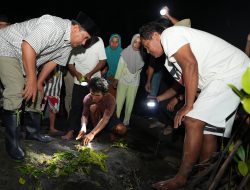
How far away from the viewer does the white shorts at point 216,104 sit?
301 cm

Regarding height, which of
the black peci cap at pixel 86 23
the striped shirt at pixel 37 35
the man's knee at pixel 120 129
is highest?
the black peci cap at pixel 86 23

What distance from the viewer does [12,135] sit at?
3.49 metres

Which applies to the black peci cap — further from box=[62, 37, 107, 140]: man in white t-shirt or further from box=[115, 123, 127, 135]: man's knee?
box=[115, 123, 127, 135]: man's knee

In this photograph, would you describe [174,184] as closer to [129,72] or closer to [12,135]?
[12,135]

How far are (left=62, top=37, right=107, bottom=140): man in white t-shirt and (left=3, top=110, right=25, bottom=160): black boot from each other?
1.91 meters

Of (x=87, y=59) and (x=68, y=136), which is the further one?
(x=87, y=59)

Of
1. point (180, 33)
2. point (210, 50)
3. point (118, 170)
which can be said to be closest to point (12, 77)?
point (118, 170)

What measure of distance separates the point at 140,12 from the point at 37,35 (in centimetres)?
1210

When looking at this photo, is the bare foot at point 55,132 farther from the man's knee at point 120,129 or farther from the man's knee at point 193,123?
the man's knee at point 193,123

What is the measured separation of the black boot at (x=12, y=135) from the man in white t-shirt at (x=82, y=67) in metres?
1.91

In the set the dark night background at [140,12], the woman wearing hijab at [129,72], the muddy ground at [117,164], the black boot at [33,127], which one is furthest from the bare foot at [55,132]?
the dark night background at [140,12]

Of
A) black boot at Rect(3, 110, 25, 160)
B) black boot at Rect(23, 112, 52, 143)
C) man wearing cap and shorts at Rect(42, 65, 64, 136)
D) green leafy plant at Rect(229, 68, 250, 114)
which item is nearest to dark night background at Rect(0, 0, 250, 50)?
man wearing cap and shorts at Rect(42, 65, 64, 136)

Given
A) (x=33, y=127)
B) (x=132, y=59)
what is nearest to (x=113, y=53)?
(x=132, y=59)

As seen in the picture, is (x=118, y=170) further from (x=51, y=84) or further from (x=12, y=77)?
(x=51, y=84)
